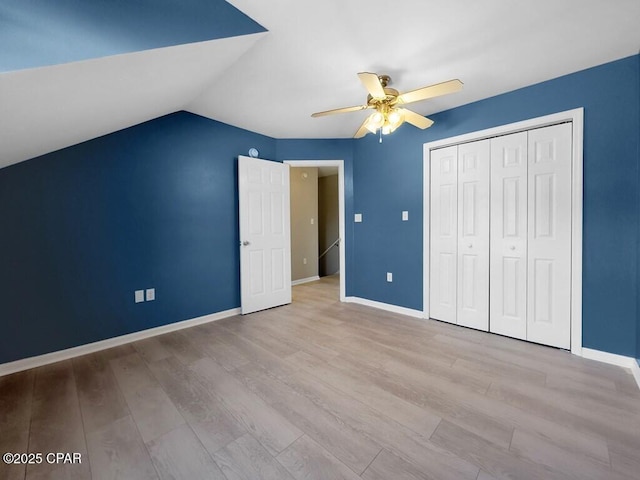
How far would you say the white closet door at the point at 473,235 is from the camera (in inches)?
106

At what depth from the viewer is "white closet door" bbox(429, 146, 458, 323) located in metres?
2.90

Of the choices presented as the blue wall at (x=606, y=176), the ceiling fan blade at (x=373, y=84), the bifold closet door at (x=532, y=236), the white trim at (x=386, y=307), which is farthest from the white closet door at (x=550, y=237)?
the ceiling fan blade at (x=373, y=84)

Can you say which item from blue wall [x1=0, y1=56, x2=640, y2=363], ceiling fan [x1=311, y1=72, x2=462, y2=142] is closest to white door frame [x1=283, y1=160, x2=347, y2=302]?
blue wall [x1=0, y1=56, x2=640, y2=363]

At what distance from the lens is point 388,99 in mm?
2027

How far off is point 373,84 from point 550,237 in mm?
2050

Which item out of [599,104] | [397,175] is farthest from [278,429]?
[599,104]

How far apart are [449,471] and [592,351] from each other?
190 cm

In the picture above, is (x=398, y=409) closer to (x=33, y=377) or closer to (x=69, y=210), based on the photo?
(x=33, y=377)

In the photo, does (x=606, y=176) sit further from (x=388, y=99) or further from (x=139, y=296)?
(x=139, y=296)

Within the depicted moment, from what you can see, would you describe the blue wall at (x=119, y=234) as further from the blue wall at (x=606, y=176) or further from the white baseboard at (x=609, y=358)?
the white baseboard at (x=609, y=358)

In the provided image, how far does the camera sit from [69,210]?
225 centimetres

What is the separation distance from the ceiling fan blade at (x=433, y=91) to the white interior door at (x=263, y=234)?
6.55 ft
